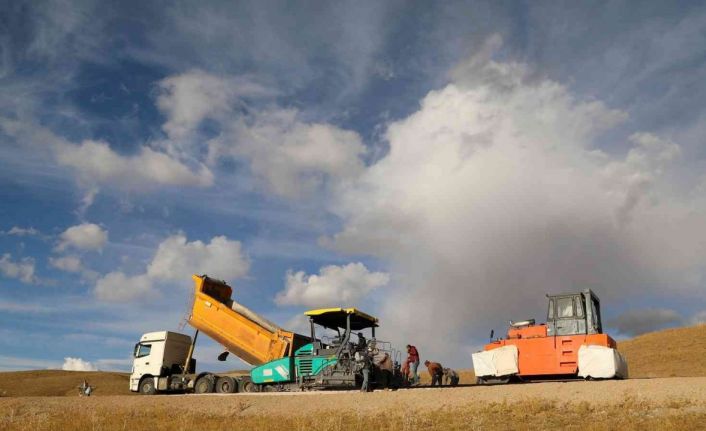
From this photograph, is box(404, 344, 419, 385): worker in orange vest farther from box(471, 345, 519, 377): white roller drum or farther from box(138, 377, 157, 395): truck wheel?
box(138, 377, 157, 395): truck wheel

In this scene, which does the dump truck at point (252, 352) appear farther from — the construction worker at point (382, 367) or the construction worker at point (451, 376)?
the construction worker at point (451, 376)

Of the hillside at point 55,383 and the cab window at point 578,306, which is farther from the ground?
the cab window at point 578,306

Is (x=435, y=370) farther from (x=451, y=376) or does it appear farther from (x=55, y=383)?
(x=55, y=383)

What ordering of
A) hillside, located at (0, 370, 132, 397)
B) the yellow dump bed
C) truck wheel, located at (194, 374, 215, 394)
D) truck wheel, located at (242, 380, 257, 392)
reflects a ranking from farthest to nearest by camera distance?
1. hillside, located at (0, 370, 132, 397)
2. truck wheel, located at (194, 374, 215, 394)
3. the yellow dump bed
4. truck wheel, located at (242, 380, 257, 392)

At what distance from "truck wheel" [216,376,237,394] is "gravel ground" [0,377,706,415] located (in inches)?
113

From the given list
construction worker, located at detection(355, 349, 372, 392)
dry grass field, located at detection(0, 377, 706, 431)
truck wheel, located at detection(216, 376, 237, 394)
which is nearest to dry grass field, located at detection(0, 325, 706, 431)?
dry grass field, located at detection(0, 377, 706, 431)

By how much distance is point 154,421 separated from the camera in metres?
15.6

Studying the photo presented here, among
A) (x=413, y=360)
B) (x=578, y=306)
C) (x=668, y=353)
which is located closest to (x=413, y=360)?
(x=413, y=360)

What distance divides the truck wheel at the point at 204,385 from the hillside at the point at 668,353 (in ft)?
74.8

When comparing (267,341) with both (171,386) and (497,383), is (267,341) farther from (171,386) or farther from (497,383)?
(497,383)

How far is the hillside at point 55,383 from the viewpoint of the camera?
37.5 m

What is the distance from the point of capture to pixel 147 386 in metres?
25.9

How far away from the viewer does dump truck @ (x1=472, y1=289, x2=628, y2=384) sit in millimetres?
18375

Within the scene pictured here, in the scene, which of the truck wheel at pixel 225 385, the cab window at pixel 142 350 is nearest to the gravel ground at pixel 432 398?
the truck wheel at pixel 225 385
